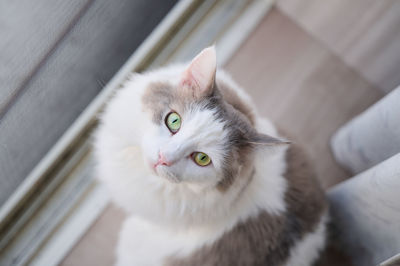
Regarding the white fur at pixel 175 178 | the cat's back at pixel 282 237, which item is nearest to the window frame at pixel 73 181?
the white fur at pixel 175 178

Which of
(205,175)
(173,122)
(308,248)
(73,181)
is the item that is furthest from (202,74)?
(73,181)

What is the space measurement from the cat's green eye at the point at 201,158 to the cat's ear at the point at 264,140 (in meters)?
0.11

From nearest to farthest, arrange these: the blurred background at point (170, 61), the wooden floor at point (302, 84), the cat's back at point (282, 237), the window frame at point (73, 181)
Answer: the blurred background at point (170, 61), the cat's back at point (282, 237), the window frame at point (73, 181), the wooden floor at point (302, 84)

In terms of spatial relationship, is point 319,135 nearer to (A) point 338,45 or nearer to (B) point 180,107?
(A) point 338,45

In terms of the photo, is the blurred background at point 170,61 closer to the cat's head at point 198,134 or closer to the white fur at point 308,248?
the white fur at point 308,248

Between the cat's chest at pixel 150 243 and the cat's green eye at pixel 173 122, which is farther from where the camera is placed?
the cat's chest at pixel 150 243

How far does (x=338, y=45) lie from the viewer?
5.54 ft

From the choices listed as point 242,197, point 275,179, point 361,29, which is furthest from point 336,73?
point 242,197

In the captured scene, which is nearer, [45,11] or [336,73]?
[45,11]

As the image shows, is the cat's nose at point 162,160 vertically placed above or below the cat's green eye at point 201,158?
below

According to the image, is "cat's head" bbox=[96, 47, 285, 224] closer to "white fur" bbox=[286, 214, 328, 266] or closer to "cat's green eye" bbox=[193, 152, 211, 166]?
"cat's green eye" bbox=[193, 152, 211, 166]

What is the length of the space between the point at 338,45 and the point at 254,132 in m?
1.12

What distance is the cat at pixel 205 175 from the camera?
2.65 ft

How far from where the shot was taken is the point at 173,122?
84 centimetres
